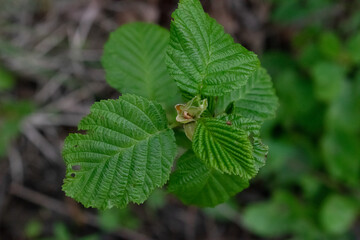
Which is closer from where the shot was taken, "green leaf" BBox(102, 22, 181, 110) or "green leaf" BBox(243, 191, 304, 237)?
"green leaf" BBox(102, 22, 181, 110)

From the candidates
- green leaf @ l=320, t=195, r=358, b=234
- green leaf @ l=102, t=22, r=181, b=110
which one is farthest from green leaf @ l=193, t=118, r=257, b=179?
green leaf @ l=320, t=195, r=358, b=234

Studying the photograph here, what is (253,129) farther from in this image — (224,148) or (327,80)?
(327,80)

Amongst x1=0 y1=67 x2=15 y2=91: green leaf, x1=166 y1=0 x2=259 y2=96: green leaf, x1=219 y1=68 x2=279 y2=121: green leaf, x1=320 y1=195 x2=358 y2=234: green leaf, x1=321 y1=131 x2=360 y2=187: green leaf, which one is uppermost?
x1=166 y1=0 x2=259 y2=96: green leaf

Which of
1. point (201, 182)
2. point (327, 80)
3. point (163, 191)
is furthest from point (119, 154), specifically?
point (327, 80)

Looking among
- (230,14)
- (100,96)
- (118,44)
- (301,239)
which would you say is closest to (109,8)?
(100,96)

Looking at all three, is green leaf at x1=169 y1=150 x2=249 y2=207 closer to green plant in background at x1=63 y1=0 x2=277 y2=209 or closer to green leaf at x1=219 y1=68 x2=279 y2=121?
green plant in background at x1=63 y1=0 x2=277 y2=209

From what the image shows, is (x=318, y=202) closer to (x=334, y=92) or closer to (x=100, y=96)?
(x=334, y=92)

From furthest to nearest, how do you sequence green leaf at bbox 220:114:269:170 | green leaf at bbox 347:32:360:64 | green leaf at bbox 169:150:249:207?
green leaf at bbox 347:32:360:64, green leaf at bbox 169:150:249:207, green leaf at bbox 220:114:269:170

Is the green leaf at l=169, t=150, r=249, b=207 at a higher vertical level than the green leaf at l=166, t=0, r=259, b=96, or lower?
lower

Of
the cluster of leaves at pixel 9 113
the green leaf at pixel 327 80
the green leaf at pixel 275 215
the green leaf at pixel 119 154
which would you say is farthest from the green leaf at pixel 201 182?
the cluster of leaves at pixel 9 113
